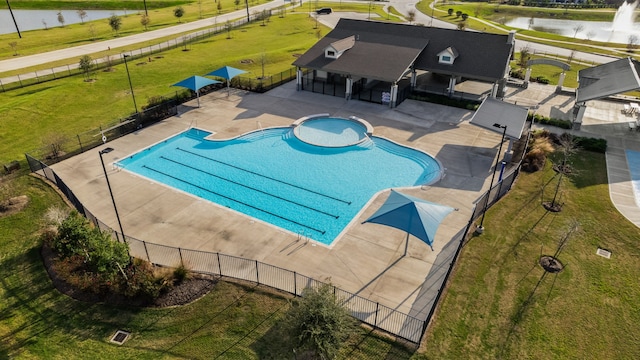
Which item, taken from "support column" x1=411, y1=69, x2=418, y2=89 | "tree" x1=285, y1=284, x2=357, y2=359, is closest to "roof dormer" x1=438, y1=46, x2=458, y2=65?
"support column" x1=411, y1=69, x2=418, y2=89

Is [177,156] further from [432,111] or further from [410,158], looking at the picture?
[432,111]

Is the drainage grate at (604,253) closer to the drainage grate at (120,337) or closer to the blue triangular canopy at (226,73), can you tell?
the drainage grate at (120,337)

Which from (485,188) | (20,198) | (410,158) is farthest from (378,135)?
(20,198)

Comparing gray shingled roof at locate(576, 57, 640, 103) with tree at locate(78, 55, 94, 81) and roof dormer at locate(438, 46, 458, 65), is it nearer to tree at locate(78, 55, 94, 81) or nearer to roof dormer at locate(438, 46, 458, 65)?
roof dormer at locate(438, 46, 458, 65)

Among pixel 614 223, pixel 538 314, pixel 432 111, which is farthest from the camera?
pixel 432 111

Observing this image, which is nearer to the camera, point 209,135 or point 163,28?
point 209,135

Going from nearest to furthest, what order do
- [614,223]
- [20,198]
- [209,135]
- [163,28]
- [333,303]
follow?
[333,303], [614,223], [20,198], [209,135], [163,28]

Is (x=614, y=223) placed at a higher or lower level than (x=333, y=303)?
lower
